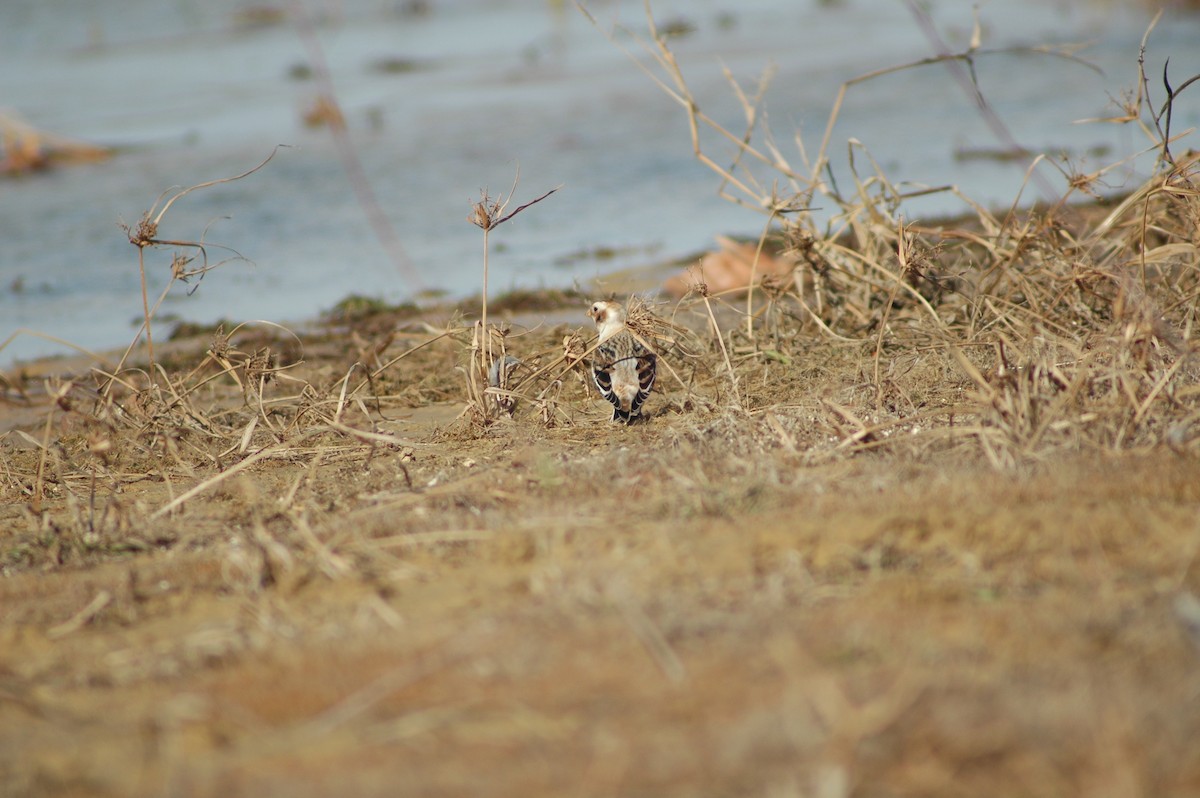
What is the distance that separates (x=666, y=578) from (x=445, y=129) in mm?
12137

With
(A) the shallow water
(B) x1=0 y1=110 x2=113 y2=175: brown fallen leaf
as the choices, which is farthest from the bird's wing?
(B) x1=0 y1=110 x2=113 y2=175: brown fallen leaf

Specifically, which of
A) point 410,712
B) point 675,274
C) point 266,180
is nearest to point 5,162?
point 266,180

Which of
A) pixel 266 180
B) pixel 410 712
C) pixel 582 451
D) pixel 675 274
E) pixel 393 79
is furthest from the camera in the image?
pixel 393 79

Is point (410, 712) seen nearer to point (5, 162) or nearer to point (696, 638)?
point (696, 638)

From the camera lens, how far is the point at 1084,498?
3.36m

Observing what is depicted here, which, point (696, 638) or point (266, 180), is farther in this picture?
point (266, 180)

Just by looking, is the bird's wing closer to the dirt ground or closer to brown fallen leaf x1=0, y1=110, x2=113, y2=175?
the dirt ground

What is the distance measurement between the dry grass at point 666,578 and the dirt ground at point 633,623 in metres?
0.01

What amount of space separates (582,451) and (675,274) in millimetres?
3707

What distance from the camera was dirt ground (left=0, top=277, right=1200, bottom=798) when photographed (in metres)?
2.21

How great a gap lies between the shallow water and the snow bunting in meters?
0.88

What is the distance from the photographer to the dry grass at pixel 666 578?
224 cm

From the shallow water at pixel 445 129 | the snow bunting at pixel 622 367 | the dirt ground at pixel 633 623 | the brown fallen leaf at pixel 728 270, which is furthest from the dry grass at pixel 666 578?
the brown fallen leaf at pixel 728 270

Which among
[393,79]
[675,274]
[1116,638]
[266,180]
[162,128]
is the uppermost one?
[393,79]
